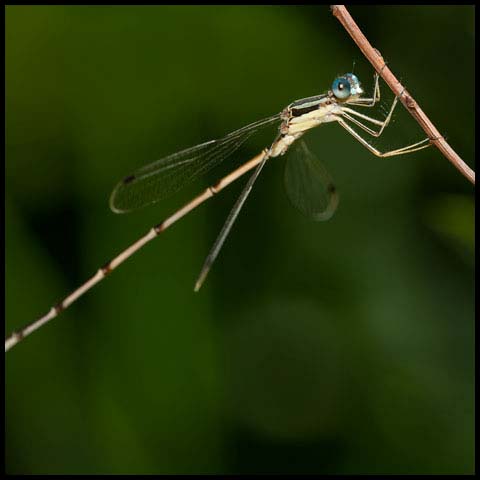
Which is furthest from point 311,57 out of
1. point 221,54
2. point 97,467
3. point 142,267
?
point 97,467

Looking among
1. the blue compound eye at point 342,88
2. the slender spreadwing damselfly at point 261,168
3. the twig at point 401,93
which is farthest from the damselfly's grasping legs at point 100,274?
the twig at point 401,93

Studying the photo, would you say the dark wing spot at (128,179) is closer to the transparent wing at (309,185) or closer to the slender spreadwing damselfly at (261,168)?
the slender spreadwing damselfly at (261,168)

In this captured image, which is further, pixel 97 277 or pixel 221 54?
pixel 221 54

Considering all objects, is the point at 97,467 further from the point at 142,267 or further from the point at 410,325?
the point at 410,325

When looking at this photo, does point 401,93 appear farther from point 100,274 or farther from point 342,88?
point 100,274

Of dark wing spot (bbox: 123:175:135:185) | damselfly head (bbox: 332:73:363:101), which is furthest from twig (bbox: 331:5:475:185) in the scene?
dark wing spot (bbox: 123:175:135:185)

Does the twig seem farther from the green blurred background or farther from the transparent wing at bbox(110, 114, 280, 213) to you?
the green blurred background

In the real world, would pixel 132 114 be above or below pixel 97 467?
above
